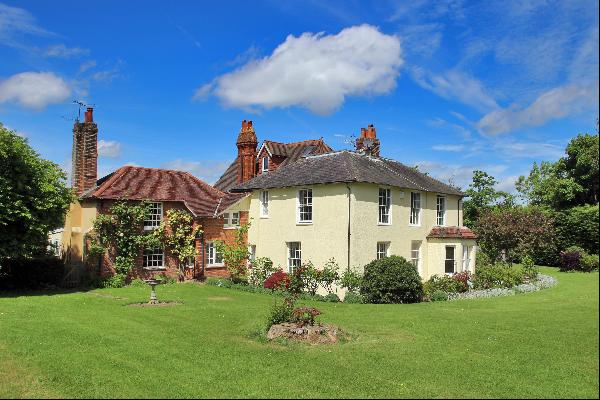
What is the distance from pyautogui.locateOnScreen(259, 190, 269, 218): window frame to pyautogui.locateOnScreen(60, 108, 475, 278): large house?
6cm

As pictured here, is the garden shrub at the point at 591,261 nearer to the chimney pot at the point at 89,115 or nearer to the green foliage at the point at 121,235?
the green foliage at the point at 121,235

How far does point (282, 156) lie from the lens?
45188 millimetres

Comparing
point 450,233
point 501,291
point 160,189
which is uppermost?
point 160,189

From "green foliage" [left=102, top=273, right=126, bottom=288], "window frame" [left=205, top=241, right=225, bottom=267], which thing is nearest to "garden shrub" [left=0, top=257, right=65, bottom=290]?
"green foliage" [left=102, top=273, right=126, bottom=288]

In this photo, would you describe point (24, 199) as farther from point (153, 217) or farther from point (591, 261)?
point (591, 261)

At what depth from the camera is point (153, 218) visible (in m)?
34.1

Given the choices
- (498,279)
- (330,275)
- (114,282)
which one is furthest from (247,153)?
(498,279)

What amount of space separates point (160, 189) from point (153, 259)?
4.74m

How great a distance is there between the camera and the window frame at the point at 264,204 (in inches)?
1304

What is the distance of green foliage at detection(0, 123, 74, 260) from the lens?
26102 millimetres

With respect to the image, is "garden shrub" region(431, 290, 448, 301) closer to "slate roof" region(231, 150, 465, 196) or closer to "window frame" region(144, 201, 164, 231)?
"slate roof" region(231, 150, 465, 196)

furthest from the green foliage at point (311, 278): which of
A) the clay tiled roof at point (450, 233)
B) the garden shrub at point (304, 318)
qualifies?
the garden shrub at point (304, 318)

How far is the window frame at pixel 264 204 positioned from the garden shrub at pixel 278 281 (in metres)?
5.00

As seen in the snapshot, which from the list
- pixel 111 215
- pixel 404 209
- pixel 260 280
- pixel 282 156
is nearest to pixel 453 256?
pixel 404 209
